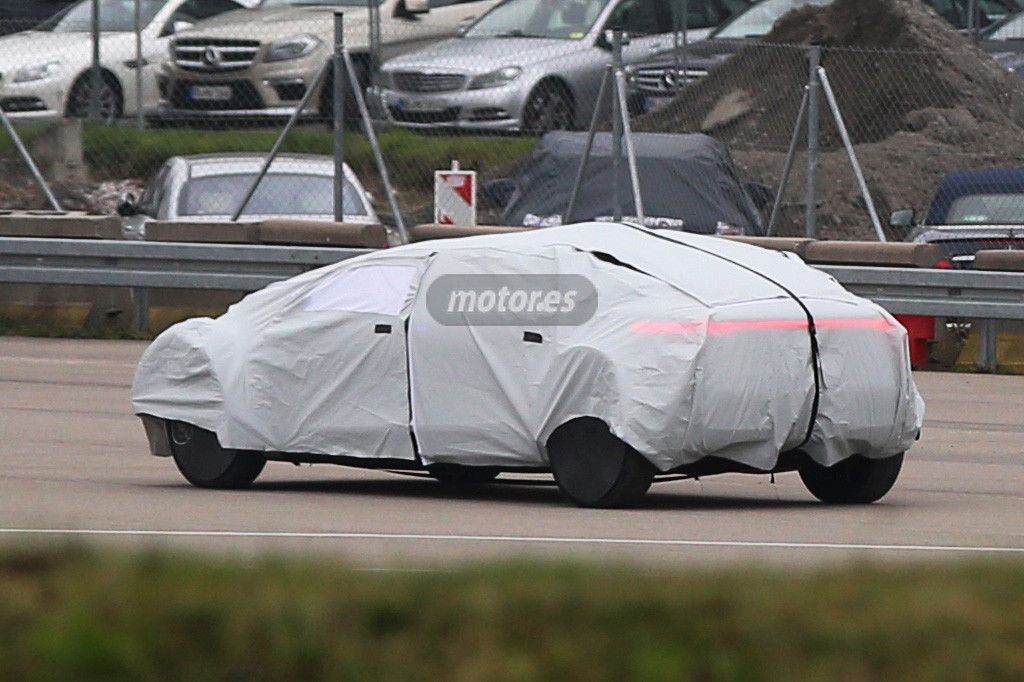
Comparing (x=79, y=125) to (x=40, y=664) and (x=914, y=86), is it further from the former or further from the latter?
(x=40, y=664)

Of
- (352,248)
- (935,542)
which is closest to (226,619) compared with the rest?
(935,542)

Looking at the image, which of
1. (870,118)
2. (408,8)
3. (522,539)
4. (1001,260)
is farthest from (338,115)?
(522,539)

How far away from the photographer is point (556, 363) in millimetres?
11109

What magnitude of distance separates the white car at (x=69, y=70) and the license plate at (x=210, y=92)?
42 cm

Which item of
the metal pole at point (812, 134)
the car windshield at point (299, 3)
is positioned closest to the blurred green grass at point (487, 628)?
the metal pole at point (812, 134)

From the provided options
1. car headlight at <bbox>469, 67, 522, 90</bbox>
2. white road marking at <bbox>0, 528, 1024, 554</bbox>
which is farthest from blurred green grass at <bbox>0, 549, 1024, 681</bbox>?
car headlight at <bbox>469, 67, 522, 90</bbox>

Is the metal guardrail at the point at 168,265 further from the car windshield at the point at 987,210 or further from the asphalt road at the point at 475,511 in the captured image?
the asphalt road at the point at 475,511

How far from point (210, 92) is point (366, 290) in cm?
1359

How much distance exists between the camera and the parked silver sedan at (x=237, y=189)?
849 inches

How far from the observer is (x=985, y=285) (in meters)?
18.6

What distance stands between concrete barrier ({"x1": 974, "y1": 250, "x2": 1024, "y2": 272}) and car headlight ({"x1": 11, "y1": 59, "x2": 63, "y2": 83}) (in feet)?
33.8

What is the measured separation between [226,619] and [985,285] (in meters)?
14.7

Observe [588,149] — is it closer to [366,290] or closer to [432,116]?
[432,116]

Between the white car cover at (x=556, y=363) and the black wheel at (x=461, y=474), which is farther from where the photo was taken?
the black wheel at (x=461, y=474)
